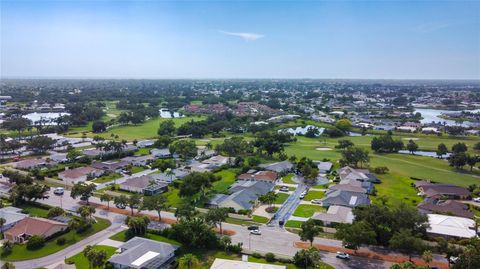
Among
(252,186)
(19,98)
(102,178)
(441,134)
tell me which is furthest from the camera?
(19,98)

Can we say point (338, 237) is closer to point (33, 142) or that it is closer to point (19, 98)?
point (33, 142)

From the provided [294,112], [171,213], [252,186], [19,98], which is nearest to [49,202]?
[171,213]

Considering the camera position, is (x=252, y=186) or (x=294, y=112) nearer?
(x=252, y=186)

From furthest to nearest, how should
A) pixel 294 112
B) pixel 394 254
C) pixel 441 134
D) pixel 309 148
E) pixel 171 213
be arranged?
1. pixel 294 112
2. pixel 441 134
3. pixel 309 148
4. pixel 171 213
5. pixel 394 254

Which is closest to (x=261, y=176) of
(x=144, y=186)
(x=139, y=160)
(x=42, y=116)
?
(x=144, y=186)

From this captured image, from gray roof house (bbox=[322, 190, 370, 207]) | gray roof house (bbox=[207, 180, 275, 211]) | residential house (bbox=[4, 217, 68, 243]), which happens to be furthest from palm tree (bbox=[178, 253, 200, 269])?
gray roof house (bbox=[322, 190, 370, 207])

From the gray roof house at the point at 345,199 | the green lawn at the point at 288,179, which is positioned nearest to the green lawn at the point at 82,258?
the gray roof house at the point at 345,199
